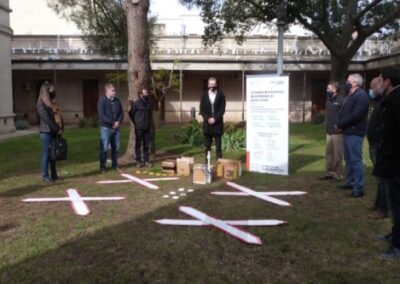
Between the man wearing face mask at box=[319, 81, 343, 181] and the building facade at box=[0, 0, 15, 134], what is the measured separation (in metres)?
16.0

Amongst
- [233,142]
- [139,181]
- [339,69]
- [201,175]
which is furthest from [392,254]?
[339,69]

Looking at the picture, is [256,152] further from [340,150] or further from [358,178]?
[358,178]

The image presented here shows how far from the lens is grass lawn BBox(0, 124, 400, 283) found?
14.9 feet

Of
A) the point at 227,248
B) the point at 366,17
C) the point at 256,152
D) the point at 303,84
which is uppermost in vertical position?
the point at 366,17

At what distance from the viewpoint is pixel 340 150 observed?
877cm

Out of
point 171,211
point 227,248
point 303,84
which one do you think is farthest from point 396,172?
point 303,84

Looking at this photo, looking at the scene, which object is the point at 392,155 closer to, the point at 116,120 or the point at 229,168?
the point at 229,168

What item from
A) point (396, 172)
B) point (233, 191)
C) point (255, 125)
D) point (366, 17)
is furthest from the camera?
point (366, 17)

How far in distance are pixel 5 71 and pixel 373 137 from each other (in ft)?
60.8

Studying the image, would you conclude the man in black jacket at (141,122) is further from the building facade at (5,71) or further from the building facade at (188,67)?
the building facade at (188,67)

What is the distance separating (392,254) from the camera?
194 inches

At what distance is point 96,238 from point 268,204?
2.79 meters

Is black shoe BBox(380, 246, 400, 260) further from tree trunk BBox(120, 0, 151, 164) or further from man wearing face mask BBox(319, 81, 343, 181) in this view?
tree trunk BBox(120, 0, 151, 164)

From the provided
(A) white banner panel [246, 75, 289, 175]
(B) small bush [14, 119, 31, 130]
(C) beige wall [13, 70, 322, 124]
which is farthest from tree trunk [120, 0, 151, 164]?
(C) beige wall [13, 70, 322, 124]
